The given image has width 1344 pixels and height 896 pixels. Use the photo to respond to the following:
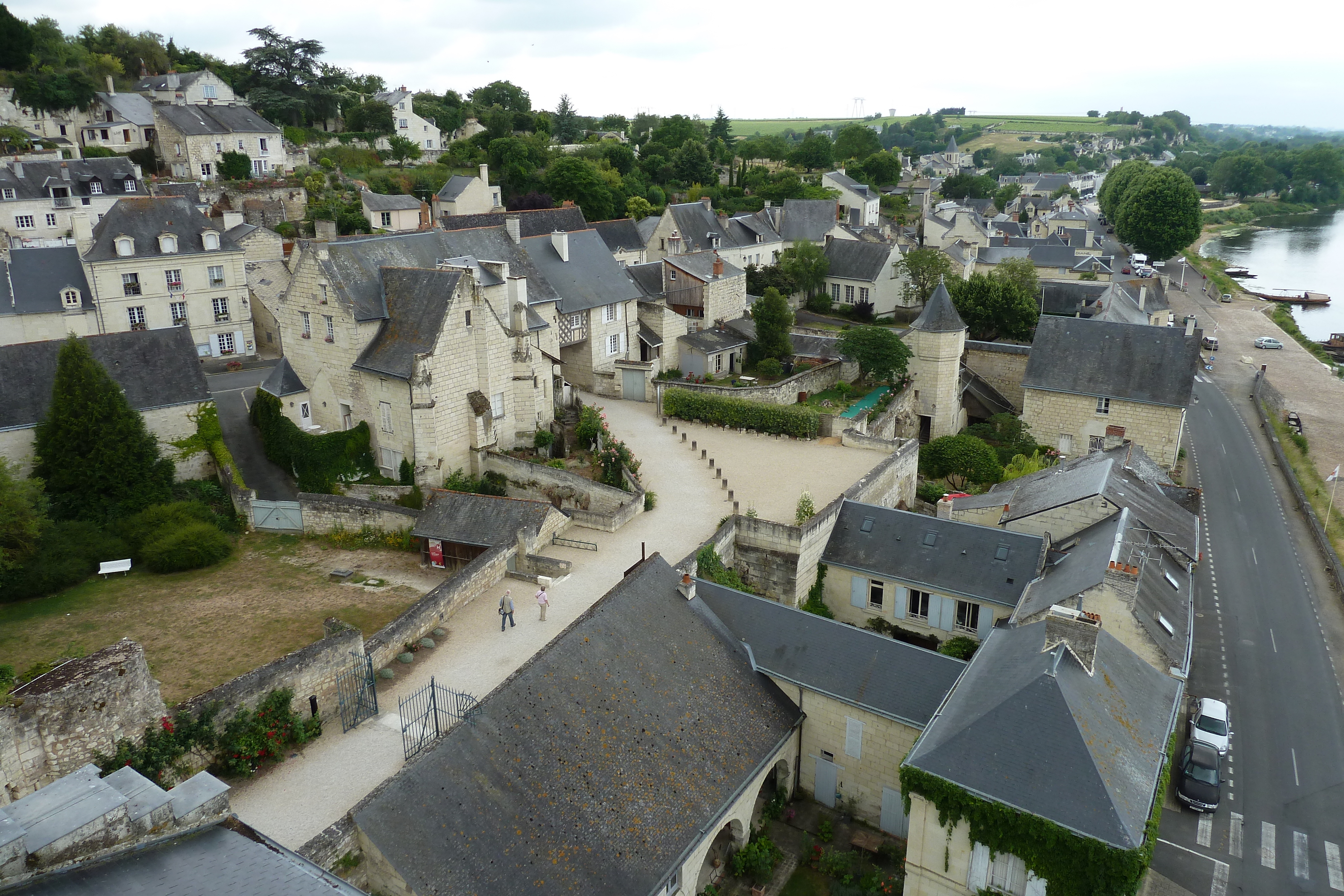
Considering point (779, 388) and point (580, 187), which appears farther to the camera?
point (580, 187)

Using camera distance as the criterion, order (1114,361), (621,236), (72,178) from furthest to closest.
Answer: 1. (621,236)
2. (72,178)
3. (1114,361)

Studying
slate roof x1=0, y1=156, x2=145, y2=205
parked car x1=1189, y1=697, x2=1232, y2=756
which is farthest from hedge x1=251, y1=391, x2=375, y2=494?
slate roof x1=0, y1=156, x2=145, y2=205

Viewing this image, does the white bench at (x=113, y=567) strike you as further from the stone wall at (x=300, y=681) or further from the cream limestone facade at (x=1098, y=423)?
the cream limestone facade at (x=1098, y=423)

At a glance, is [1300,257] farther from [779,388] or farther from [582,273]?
[582,273]

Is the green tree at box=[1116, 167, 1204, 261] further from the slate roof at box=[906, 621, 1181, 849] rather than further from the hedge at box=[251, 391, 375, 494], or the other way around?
the hedge at box=[251, 391, 375, 494]

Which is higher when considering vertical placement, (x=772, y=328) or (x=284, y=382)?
(x=284, y=382)

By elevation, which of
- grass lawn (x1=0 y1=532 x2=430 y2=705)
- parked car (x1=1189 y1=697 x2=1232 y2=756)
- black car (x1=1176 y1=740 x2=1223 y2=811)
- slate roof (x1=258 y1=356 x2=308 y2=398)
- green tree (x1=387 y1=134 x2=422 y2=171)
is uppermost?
green tree (x1=387 y1=134 x2=422 y2=171)

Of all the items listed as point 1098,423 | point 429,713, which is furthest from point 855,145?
point 429,713
